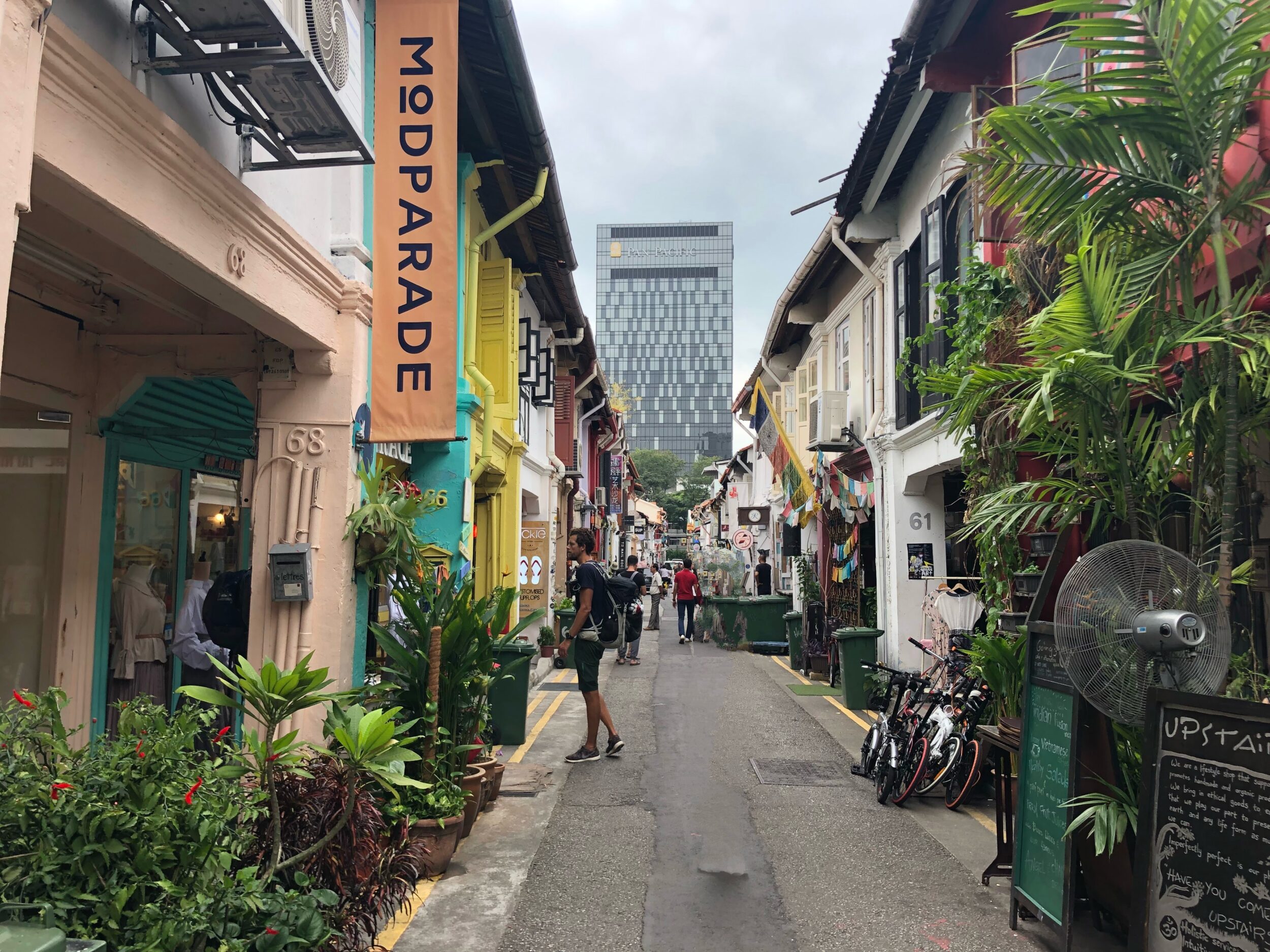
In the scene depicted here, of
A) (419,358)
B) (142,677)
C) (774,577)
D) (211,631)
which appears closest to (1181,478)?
(419,358)

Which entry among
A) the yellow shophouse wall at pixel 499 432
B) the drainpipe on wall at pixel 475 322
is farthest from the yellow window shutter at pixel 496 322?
the drainpipe on wall at pixel 475 322

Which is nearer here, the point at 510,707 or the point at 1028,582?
the point at 1028,582

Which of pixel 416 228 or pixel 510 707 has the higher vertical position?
pixel 416 228

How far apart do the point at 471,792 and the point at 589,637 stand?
Result: 2214mm

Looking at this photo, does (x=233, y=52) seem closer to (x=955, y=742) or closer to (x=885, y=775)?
(x=885, y=775)

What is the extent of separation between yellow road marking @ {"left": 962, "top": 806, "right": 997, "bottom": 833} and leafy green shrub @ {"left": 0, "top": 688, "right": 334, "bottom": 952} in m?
4.78

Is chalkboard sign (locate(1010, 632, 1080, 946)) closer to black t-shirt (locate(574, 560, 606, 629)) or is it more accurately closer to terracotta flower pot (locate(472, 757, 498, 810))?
terracotta flower pot (locate(472, 757, 498, 810))

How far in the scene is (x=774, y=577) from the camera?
2869 centimetres

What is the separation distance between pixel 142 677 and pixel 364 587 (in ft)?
7.55

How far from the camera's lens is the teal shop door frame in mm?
6461

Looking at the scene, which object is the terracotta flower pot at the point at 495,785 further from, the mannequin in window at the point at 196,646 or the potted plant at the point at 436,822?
the mannequin in window at the point at 196,646

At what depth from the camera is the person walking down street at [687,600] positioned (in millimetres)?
19438

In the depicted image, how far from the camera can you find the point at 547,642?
14836 millimetres

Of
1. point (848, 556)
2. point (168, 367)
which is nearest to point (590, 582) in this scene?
point (168, 367)
